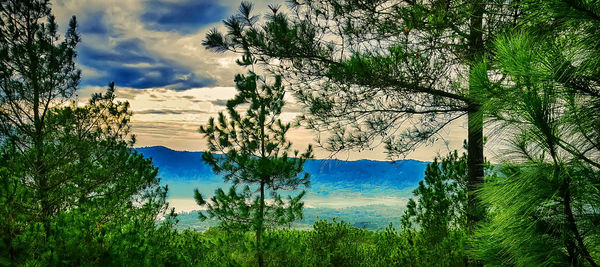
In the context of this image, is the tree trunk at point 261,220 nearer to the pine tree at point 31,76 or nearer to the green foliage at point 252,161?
the green foliage at point 252,161

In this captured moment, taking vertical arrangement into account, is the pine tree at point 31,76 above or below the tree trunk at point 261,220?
above

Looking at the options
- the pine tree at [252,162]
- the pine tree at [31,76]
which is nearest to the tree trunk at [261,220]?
the pine tree at [252,162]

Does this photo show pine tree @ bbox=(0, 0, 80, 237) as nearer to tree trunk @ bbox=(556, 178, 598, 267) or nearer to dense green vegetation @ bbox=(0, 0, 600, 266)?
dense green vegetation @ bbox=(0, 0, 600, 266)

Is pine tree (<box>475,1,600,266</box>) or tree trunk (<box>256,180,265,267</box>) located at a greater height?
pine tree (<box>475,1,600,266</box>)

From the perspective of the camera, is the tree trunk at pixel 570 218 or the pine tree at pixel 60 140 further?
the pine tree at pixel 60 140

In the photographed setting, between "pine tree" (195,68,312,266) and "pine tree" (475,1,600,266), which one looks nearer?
"pine tree" (475,1,600,266)

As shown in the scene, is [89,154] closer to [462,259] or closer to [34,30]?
[34,30]

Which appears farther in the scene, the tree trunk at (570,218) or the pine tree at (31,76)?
the pine tree at (31,76)

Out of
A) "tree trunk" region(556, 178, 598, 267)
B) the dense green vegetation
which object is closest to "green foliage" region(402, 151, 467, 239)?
the dense green vegetation

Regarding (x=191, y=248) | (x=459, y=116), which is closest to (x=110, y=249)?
(x=191, y=248)

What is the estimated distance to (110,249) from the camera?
354 cm

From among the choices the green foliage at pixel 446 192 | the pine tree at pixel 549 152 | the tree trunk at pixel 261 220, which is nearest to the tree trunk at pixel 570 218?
the pine tree at pixel 549 152

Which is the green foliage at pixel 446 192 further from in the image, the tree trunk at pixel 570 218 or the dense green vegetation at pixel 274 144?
the tree trunk at pixel 570 218

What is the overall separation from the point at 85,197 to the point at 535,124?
7.30 m
